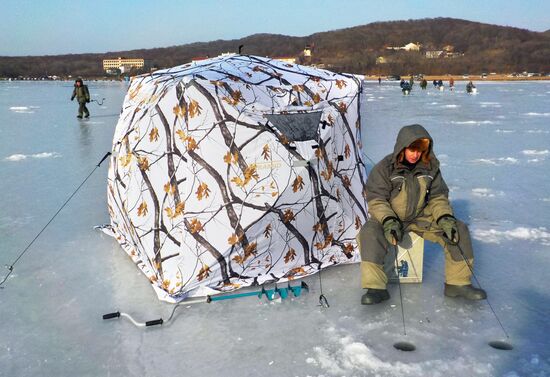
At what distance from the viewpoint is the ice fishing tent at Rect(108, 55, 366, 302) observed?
354cm

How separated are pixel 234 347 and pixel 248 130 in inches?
61.6

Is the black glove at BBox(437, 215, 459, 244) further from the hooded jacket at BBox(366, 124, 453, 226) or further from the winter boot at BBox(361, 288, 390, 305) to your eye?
the winter boot at BBox(361, 288, 390, 305)

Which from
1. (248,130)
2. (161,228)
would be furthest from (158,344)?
(248,130)

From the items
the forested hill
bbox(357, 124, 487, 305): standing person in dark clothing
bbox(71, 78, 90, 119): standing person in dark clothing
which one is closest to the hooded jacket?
bbox(357, 124, 487, 305): standing person in dark clothing

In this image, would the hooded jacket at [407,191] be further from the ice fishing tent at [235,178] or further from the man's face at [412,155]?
the ice fishing tent at [235,178]

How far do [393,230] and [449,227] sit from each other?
1.29 ft

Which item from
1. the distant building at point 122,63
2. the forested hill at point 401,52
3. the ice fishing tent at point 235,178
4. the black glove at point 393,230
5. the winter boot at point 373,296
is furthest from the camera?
the distant building at point 122,63

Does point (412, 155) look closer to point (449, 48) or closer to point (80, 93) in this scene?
point (80, 93)

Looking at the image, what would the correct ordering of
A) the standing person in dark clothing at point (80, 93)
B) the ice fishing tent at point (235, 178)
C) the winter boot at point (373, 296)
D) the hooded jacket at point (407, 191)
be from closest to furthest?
the winter boot at point (373, 296) < the hooded jacket at point (407, 191) < the ice fishing tent at point (235, 178) < the standing person in dark clothing at point (80, 93)

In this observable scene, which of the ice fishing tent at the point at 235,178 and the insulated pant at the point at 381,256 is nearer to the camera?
the insulated pant at the point at 381,256

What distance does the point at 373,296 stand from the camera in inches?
131

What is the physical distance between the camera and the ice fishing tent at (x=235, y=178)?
354 cm

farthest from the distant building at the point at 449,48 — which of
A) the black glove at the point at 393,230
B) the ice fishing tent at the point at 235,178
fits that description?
the black glove at the point at 393,230

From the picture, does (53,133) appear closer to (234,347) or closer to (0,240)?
(0,240)
